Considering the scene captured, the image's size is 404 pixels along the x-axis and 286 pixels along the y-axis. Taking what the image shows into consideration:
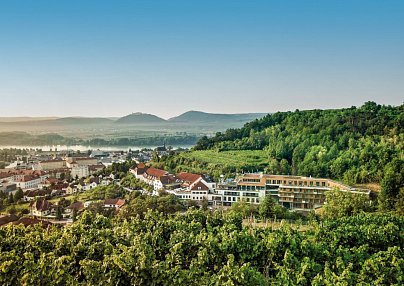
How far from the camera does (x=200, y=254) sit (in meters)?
9.92

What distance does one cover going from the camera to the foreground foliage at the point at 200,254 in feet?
27.8

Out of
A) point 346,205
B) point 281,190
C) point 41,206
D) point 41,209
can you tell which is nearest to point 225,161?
point 281,190

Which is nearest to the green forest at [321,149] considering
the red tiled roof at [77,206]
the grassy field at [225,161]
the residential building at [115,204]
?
the grassy field at [225,161]

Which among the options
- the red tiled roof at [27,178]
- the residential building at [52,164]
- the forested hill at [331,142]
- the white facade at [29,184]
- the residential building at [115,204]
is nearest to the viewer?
the residential building at [115,204]

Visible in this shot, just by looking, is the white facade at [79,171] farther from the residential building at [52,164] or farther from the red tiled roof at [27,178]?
the residential building at [52,164]

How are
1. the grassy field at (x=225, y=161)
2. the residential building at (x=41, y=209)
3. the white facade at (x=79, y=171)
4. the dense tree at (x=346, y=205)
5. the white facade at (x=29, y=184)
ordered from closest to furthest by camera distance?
1. the dense tree at (x=346, y=205)
2. the residential building at (x=41, y=209)
3. the grassy field at (x=225, y=161)
4. the white facade at (x=29, y=184)
5. the white facade at (x=79, y=171)

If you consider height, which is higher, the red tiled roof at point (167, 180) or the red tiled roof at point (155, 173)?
the red tiled roof at point (155, 173)

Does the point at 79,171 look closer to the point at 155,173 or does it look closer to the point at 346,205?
the point at 155,173

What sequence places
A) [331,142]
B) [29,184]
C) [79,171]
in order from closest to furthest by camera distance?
[331,142] → [29,184] → [79,171]

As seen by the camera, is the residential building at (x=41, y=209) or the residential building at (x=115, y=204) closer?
the residential building at (x=115, y=204)

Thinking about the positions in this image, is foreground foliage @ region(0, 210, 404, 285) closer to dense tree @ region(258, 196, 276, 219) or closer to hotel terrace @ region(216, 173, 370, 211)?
dense tree @ region(258, 196, 276, 219)

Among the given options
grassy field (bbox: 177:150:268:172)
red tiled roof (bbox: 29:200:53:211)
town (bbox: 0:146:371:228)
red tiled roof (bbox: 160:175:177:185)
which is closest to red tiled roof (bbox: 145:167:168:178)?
town (bbox: 0:146:371:228)

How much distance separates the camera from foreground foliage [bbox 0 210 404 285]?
27.8ft

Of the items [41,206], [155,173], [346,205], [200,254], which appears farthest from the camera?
[155,173]
